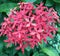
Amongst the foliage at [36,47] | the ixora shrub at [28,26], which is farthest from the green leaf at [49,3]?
the ixora shrub at [28,26]

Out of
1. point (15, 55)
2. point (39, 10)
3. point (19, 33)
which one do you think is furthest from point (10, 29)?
point (15, 55)

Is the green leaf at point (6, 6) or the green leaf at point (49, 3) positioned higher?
the green leaf at point (49, 3)

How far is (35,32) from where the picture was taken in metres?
1.43

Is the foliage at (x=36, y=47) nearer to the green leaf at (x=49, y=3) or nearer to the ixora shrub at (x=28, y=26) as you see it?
the green leaf at (x=49, y=3)

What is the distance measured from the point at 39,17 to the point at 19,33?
0.17 meters

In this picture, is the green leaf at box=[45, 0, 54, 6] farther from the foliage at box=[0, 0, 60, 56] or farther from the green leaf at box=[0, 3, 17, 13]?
the green leaf at box=[0, 3, 17, 13]

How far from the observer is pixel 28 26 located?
4.70ft

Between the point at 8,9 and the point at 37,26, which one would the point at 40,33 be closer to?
the point at 37,26

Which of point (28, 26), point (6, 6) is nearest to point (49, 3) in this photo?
point (6, 6)

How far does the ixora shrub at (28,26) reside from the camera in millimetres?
1443

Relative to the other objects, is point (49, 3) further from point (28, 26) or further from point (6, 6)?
point (28, 26)

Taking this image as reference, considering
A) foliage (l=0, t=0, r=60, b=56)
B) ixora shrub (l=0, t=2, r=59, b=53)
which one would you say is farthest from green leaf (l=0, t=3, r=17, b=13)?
ixora shrub (l=0, t=2, r=59, b=53)

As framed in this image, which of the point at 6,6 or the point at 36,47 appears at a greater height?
the point at 6,6

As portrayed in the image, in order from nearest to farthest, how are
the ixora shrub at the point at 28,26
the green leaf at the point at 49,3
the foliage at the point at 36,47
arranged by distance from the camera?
the ixora shrub at the point at 28,26, the foliage at the point at 36,47, the green leaf at the point at 49,3
